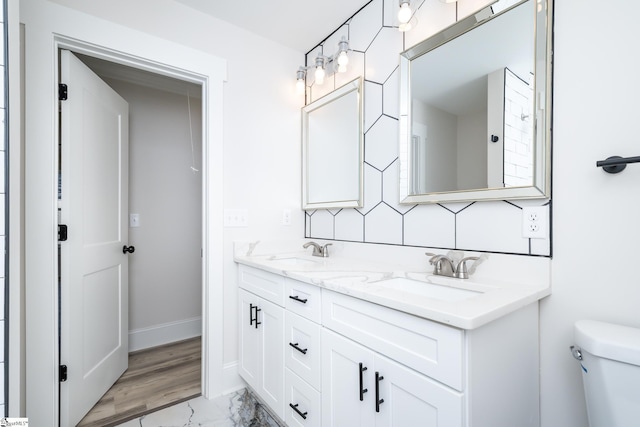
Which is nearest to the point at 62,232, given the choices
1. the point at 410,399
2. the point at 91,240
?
the point at 91,240

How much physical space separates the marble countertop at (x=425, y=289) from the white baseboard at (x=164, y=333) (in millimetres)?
1478

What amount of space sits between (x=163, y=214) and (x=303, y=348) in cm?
198

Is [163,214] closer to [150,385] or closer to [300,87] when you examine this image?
[150,385]

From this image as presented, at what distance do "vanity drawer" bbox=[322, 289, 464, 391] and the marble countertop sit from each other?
4cm

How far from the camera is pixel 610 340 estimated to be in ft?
2.66

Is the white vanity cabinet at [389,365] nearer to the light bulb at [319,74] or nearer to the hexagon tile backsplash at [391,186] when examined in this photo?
the hexagon tile backsplash at [391,186]

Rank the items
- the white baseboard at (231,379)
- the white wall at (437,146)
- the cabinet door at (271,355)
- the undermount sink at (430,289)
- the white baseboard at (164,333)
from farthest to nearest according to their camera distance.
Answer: the white baseboard at (164,333)
the white baseboard at (231,379)
the cabinet door at (271,355)
the white wall at (437,146)
the undermount sink at (430,289)

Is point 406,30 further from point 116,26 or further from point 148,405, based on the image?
point 148,405

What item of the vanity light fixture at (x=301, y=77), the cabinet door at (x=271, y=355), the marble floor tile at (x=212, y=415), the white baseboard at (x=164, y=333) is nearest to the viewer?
the cabinet door at (x=271, y=355)

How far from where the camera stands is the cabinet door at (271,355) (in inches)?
57.5

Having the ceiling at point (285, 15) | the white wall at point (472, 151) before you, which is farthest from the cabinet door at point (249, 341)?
the ceiling at point (285, 15)

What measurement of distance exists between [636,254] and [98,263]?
247 cm

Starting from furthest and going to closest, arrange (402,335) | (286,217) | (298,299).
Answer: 1. (286,217)
2. (298,299)
3. (402,335)

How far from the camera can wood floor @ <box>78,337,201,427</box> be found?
1695 millimetres
